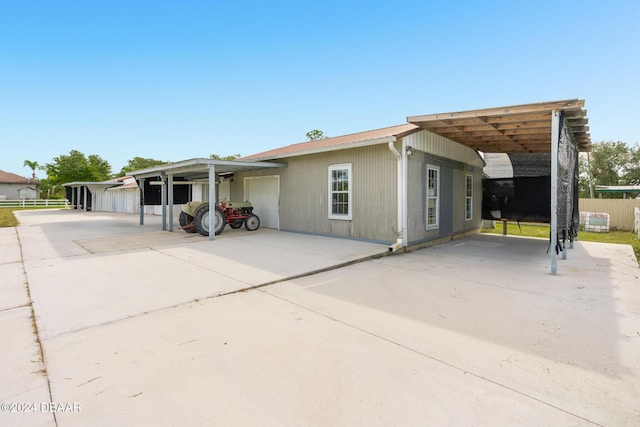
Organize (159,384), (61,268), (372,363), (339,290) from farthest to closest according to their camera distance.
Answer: (61,268)
(339,290)
(372,363)
(159,384)

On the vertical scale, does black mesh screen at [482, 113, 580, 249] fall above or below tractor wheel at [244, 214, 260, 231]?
above

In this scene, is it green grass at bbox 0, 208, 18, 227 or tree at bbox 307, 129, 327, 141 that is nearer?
green grass at bbox 0, 208, 18, 227

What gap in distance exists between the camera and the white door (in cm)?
1070

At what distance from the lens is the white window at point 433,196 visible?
805cm

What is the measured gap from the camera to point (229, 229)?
1096cm

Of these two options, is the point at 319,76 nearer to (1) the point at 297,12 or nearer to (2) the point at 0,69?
(1) the point at 297,12

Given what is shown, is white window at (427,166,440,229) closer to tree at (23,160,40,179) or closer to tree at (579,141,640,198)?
tree at (579,141,640,198)

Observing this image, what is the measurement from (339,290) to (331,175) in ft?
16.0

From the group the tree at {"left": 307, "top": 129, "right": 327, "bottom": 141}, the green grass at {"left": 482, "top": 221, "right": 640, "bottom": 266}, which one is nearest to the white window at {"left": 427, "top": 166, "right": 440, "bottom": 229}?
the green grass at {"left": 482, "top": 221, "right": 640, "bottom": 266}

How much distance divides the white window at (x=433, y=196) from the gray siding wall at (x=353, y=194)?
1377 mm

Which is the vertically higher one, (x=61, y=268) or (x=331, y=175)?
(x=331, y=175)

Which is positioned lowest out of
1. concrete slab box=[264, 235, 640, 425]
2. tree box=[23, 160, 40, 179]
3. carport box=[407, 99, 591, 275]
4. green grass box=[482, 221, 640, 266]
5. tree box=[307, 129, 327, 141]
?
concrete slab box=[264, 235, 640, 425]

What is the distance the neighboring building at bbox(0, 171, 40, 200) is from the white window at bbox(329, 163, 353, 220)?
47.4 m

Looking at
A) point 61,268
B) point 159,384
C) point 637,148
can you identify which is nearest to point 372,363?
point 159,384
